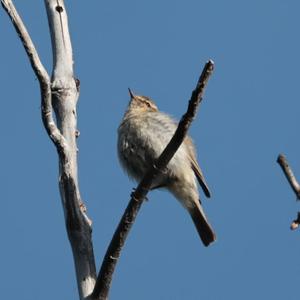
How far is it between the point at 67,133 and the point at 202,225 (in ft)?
11.6

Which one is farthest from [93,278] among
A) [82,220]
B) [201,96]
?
[201,96]

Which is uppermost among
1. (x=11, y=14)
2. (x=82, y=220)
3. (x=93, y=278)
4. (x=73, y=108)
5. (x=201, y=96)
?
(x=11, y=14)

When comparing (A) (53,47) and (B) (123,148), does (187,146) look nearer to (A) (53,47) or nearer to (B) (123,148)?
(B) (123,148)

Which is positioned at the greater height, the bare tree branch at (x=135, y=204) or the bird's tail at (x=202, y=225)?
the bird's tail at (x=202, y=225)

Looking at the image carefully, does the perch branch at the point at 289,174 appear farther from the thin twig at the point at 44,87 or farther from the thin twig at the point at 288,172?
the thin twig at the point at 44,87

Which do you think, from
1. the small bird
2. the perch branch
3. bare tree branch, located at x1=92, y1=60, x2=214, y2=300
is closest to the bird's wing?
the small bird

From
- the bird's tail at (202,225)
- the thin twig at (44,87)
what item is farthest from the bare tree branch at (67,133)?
the bird's tail at (202,225)

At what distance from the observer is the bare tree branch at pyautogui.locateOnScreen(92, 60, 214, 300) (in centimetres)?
416

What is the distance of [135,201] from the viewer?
464 centimetres

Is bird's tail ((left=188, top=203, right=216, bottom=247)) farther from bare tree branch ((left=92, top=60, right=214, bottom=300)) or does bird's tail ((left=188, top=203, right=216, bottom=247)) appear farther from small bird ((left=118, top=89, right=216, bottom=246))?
bare tree branch ((left=92, top=60, right=214, bottom=300))

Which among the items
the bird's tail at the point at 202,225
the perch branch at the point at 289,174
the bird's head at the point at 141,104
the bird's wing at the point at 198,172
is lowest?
the perch branch at the point at 289,174

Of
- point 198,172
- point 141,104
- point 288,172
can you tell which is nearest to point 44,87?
point 288,172

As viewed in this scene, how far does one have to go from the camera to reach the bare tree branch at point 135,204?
4.16 meters

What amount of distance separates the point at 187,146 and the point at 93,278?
3856 millimetres
